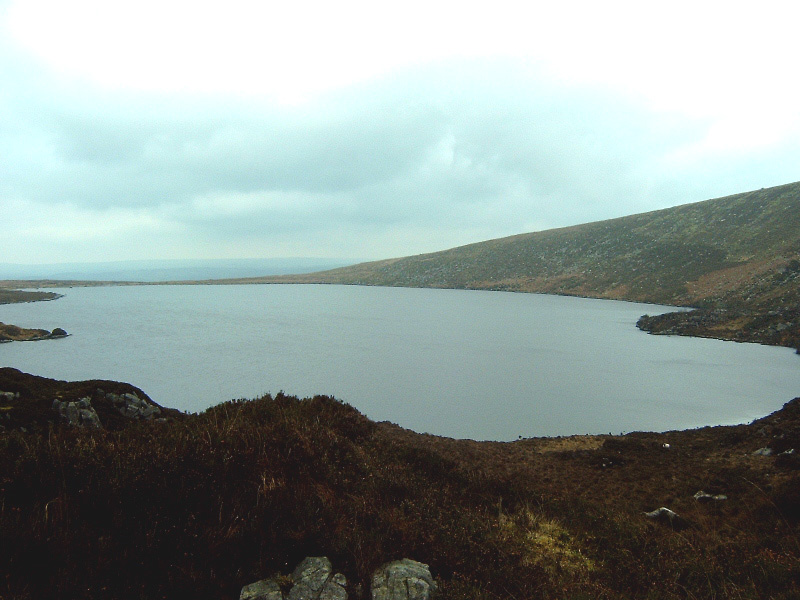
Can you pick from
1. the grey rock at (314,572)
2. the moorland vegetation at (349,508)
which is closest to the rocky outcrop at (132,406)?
the moorland vegetation at (349,508)

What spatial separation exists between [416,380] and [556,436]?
1247 cm

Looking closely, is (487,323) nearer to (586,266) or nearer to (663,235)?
(586,266)

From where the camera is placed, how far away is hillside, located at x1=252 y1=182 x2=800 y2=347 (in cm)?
5566

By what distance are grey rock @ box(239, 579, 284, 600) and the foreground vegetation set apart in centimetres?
13

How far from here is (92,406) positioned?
14109mm

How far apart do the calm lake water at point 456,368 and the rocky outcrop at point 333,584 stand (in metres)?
16.8

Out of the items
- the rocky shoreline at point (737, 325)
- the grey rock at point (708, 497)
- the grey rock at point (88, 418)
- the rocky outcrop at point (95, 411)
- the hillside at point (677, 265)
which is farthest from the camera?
the hillside at point (677, 265)

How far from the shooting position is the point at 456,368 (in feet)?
116

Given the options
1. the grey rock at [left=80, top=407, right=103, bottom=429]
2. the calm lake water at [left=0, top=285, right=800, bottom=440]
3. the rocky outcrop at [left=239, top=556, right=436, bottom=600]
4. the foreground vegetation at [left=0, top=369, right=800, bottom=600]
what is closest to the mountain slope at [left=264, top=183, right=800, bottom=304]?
the calm lake water at [left=0, top=285, right=800, bottom=440]

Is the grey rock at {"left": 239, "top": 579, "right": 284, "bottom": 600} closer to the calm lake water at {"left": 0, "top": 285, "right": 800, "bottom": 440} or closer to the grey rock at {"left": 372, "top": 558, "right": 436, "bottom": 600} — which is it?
the grey rock at {"left": 372, "top": 558, "right": 436, "bottom": 600}

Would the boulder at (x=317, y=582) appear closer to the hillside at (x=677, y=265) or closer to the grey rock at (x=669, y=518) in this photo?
the grey rock at (x=669, y=518)

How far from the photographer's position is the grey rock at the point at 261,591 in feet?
15.4

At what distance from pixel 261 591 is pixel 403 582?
5.45ft

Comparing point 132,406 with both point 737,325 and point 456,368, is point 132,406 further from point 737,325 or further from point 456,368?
point 737,325
